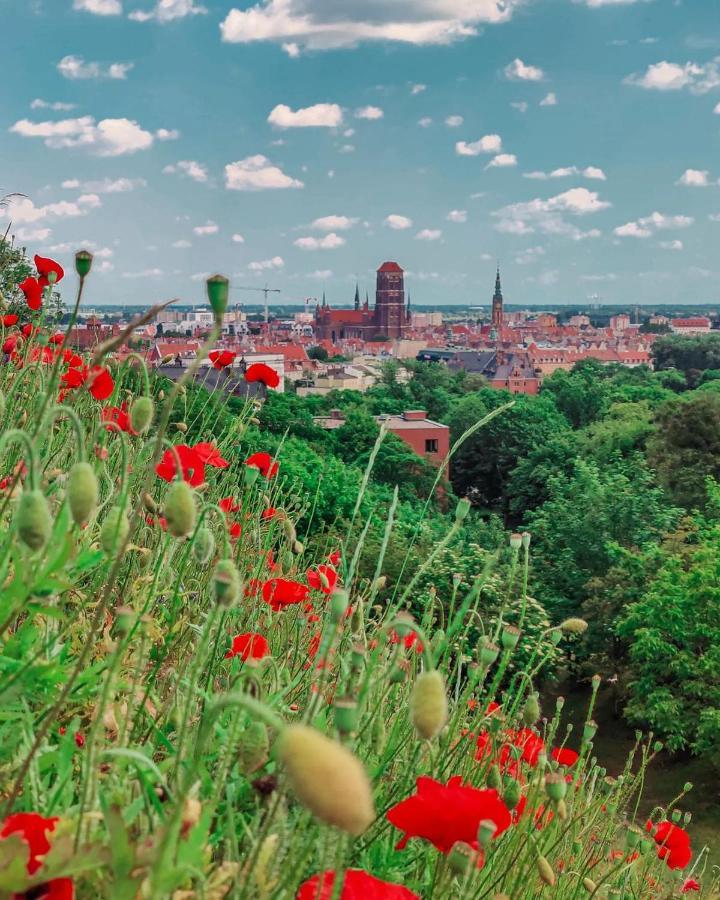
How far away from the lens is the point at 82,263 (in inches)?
50.9

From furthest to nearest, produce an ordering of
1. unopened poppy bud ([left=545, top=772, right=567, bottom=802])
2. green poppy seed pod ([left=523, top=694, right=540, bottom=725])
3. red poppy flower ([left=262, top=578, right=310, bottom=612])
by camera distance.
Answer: red poppy flower ([left=262, top=578, right=310, bottom=612]) < green poppy seed pod ([left=523, top=694, right=540, bottom=725]) < unopened poppy bud ([left=545, top=772, right=567, bottom=802])

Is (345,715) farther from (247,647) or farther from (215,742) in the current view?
(247,647)

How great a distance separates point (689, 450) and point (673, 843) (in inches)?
989

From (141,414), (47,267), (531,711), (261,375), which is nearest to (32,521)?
(141,414)

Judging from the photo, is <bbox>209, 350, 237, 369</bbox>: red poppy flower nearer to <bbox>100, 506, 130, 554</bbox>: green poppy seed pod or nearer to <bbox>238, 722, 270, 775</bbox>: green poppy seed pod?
<bbox>100, 506, 130, 554</bbox>: green poppy seed pod

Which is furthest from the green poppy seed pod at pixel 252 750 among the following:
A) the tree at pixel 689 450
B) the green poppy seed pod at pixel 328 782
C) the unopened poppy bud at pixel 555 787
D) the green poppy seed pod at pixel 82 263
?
the tree at pixel 689 450

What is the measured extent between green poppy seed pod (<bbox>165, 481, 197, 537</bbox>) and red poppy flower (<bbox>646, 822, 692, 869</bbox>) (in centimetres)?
178

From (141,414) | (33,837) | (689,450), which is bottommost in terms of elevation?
(689,450)

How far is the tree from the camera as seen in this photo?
80.9 feet

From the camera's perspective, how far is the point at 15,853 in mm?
729

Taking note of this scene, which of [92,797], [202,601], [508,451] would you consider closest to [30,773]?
[92,797]

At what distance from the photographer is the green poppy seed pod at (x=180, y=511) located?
95 cm

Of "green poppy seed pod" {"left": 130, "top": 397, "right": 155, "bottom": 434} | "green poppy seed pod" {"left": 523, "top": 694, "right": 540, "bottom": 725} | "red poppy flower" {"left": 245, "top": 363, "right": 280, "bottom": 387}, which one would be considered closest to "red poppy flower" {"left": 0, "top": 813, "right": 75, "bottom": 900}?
"green poppy seed pod" {"left": 130, "top": 397, "right": 155, "bottom": 434}

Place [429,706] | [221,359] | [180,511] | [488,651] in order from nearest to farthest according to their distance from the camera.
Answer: [429,706]
[180,511]
[488,651]
[221,359]
